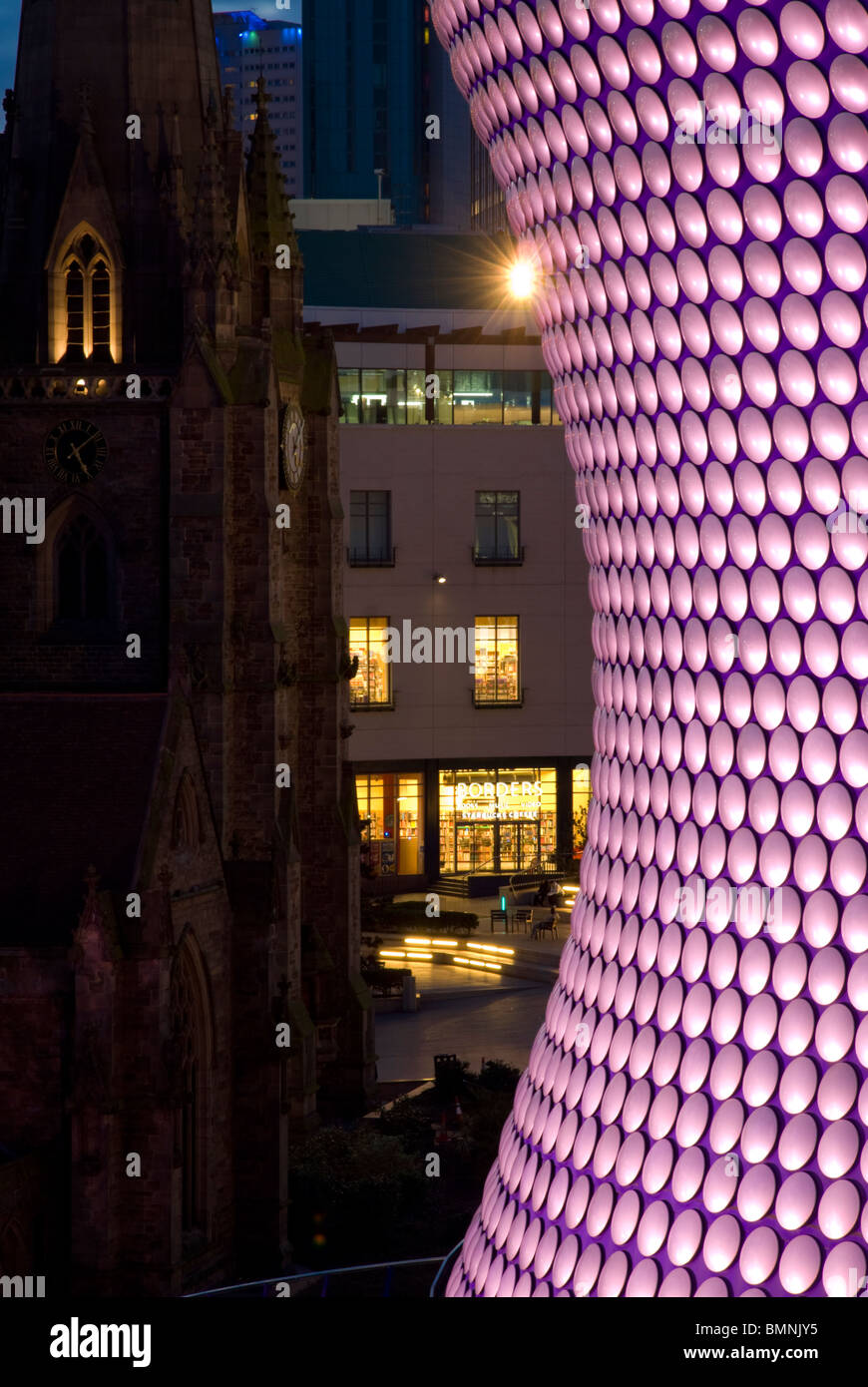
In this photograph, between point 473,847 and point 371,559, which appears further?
point 473,847

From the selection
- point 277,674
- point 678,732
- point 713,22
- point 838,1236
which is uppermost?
point 713,22

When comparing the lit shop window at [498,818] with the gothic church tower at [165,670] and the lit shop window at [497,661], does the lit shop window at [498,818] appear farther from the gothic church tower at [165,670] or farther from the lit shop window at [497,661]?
the gothic church tower at [165,670]

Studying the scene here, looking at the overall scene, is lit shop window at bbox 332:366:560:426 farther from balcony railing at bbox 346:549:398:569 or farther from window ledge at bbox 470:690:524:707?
window ledge at bbox 470:690:524:707

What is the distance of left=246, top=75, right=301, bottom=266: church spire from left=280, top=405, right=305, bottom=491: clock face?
354cm

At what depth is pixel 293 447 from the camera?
51281 millimetres

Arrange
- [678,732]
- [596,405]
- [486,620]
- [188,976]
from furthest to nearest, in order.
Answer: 1. [486,620]
2. [188,976]
3. [596,405]
4. [678,732]

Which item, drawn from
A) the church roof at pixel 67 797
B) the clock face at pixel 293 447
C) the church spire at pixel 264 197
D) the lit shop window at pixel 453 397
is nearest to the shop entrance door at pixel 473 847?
the lit shop window at pixel 453 397

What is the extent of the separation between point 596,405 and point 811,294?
4.47 m

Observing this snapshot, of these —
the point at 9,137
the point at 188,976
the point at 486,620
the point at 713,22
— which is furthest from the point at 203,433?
the point at 486,620

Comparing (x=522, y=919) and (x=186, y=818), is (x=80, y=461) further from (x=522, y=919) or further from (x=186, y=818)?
(x=522, y=919)

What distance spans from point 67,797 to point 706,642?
22.2 meters

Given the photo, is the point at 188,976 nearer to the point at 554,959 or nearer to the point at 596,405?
the point at 596,405

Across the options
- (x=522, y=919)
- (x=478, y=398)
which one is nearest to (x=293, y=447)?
(x=522, y=919)

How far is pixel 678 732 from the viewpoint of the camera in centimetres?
2184
